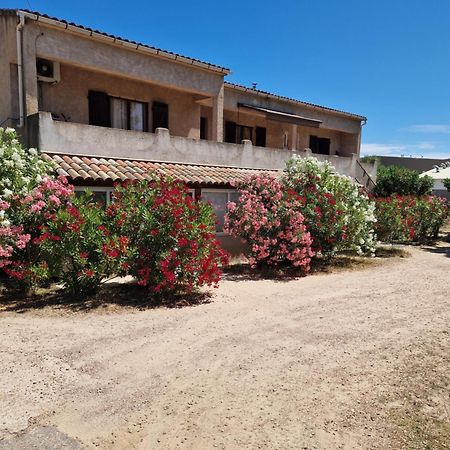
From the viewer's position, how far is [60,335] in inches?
244

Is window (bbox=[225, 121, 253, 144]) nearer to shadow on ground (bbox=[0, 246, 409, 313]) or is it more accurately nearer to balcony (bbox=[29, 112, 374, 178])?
balcony (bbox=[29, 112, 374, 178])

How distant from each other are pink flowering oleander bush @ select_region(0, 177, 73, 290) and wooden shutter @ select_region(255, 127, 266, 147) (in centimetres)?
1433

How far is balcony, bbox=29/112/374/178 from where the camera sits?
11.2 meters

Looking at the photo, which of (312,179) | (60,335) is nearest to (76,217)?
(60,335)

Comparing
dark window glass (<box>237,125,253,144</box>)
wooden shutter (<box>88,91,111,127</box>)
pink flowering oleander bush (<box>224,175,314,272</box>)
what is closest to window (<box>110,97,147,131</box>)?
wooden shutter (<box>88,91,111,127</box>)

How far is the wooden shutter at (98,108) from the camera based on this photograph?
14.1 metres

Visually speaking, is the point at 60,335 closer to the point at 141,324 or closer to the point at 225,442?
the point at 141,324

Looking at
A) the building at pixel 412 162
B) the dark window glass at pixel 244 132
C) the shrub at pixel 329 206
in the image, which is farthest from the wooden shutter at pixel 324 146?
the building at pixel 412 162

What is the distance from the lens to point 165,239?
8.05 m

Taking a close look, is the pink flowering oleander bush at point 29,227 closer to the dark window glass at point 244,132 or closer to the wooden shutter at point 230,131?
the wooden shutter at point 230,131

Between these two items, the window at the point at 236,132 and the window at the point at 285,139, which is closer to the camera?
the window at the point at 236,132

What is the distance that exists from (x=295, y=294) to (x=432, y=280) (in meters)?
4.27

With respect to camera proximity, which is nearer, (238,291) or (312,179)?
(238,291)

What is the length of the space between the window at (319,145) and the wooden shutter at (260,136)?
168 inches
